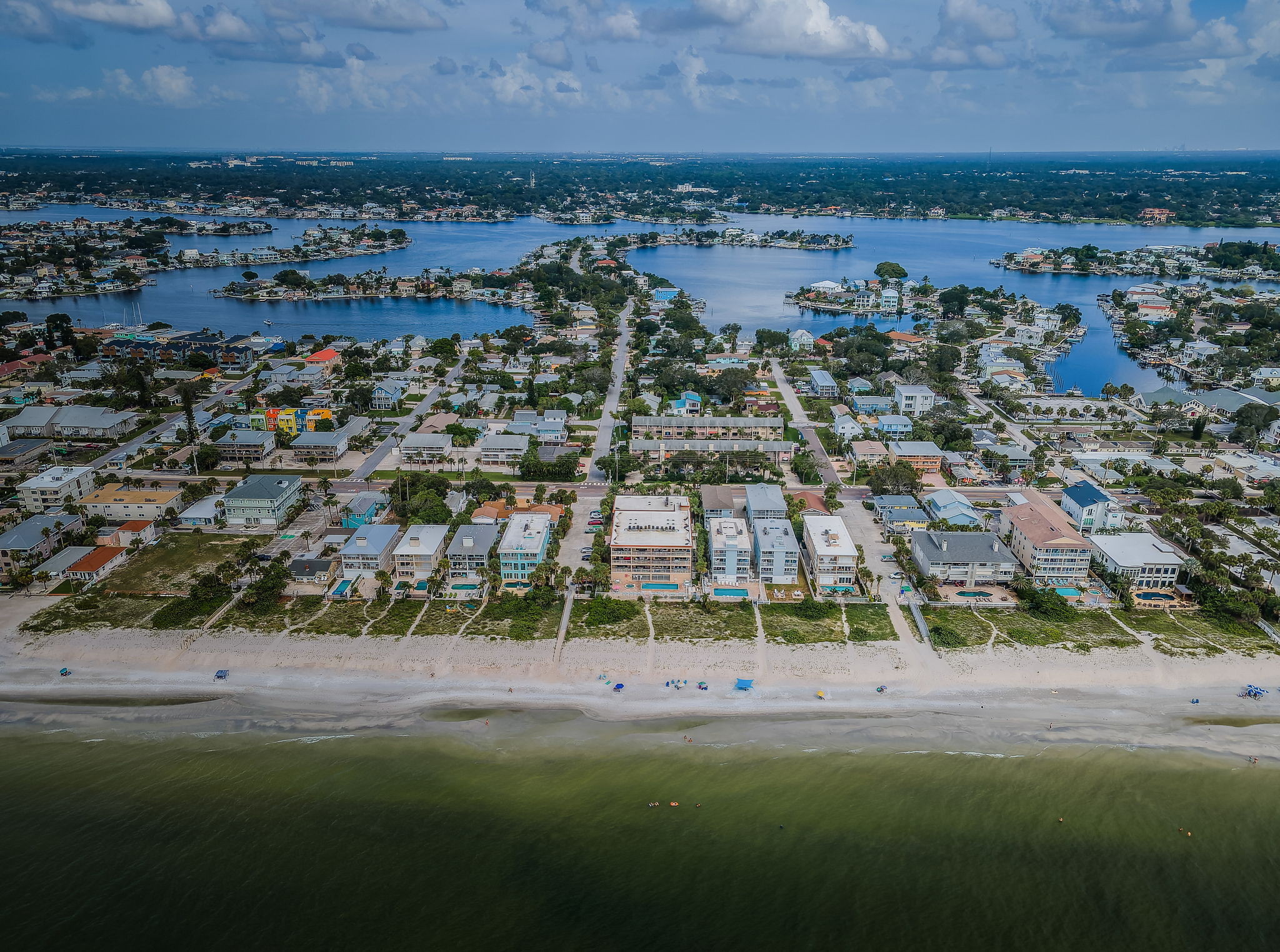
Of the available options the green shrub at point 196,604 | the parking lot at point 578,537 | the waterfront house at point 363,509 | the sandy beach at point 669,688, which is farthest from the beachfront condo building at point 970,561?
the green shrub at point 196,604

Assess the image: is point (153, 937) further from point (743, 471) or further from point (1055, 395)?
point (1055, 395)

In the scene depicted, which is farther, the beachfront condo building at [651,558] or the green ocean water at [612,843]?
the beachfront condo building at [651,558]

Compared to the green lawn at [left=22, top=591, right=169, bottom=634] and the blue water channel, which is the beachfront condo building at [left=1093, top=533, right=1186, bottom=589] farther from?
the green lawn at [left=22, top=591, right=169, bottom=634]

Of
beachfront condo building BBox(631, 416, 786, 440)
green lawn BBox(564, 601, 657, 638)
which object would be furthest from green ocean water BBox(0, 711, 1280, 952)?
beachfront condo building BBox(631, 416, 786, 440)

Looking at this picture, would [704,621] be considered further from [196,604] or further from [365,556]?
[196,604]

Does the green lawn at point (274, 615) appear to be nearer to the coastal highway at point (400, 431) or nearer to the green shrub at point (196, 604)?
the green shrub at point (196, 604)

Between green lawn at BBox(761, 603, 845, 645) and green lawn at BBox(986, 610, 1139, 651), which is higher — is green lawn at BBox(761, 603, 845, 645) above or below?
below
